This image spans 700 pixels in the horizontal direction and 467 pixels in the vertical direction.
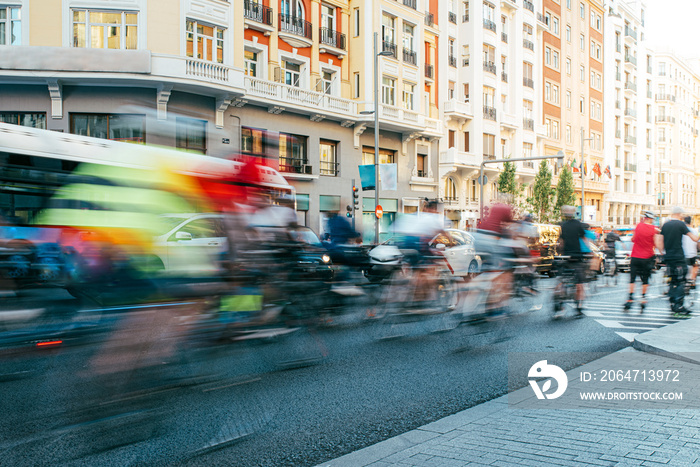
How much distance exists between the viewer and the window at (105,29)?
22.2m

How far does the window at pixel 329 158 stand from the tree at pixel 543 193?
20.0m

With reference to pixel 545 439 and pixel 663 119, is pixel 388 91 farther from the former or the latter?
pixel 663 119

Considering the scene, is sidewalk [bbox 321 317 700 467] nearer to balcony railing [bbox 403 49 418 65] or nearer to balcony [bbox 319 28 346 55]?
balcony [bbox 319 28 346 55]

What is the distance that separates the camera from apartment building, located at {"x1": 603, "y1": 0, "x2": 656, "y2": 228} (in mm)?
63406

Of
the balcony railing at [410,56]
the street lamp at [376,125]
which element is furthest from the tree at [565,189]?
the street lamp at [376,125]

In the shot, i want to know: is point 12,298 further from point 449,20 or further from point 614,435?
point 449,20

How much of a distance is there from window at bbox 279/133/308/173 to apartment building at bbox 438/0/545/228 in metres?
12.3

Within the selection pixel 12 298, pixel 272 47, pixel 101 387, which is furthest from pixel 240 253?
pixel 272 47

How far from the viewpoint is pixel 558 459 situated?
3891mm

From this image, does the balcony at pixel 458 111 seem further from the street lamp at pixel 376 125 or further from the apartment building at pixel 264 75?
the street lamp at pixel 376 125

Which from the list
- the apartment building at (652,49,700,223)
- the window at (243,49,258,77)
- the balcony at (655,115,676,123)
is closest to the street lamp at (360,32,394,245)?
the window at (243,49,258,77)

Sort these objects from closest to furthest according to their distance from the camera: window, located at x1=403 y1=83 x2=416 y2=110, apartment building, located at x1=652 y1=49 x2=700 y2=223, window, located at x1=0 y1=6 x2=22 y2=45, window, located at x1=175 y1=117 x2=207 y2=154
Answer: window, located at x1=175 y1=117 x2=207 y2=154 < window, located at x1=0 y1=6 x2=22 y2=45 < window, located at x1=403 y1=83 x2=416 y2=110 < apartment building, located at x1=652 y1=49 x2=700 y2=223

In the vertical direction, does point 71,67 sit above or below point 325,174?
above

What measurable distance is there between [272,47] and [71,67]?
30.4 feet
